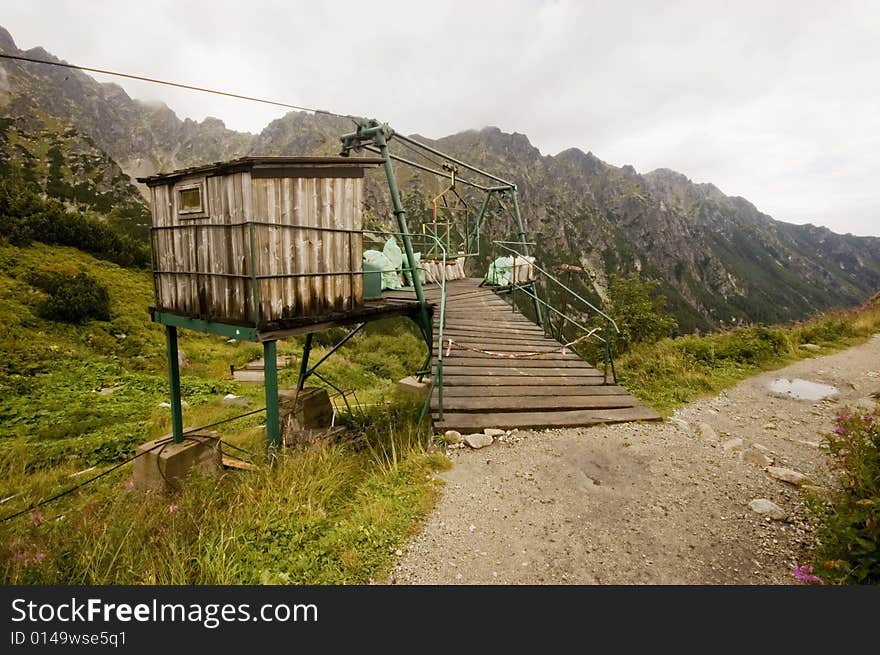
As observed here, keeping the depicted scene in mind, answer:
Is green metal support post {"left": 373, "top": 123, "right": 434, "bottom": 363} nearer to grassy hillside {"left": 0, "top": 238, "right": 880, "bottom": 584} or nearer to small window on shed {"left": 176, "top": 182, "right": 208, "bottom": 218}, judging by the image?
grassy hillside {"left": 0, "top": 238, "right": 880, "bottom": 584}

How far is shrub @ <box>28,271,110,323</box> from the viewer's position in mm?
14992

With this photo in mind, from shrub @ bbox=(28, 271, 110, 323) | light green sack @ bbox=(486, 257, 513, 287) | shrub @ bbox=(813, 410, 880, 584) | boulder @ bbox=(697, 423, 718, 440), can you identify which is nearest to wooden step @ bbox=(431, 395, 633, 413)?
boulder @ bbox=(697, 423, 718, 440)

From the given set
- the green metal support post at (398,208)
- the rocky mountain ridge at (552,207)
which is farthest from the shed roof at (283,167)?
the rocky mountain ridge at (552,207)

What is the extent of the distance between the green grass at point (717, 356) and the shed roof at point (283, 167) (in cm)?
730

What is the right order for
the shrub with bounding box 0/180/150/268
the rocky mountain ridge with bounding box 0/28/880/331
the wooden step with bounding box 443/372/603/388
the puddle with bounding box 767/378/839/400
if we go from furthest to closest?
the rocky mountain ridge with bounding box 0/28/880/331 → the shrub with bounding box 0/180/150/268 → the puddle with bounding box 767/378/839/400 → the wooden step with bounding box 443/372/603/388

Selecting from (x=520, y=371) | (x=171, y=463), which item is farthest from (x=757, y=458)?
(x=171, y=463)

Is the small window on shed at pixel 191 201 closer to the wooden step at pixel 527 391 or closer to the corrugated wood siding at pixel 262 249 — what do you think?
the corrugated wood siding at pixel 262 249

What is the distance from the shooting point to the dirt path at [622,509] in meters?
3.83

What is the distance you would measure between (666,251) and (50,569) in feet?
637

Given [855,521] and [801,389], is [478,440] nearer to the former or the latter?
[855,521]

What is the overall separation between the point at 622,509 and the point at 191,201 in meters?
7.52

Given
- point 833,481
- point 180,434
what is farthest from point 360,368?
point 833,481

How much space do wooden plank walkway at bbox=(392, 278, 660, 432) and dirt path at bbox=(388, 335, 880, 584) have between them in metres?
0.45

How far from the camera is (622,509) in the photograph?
188 inches
